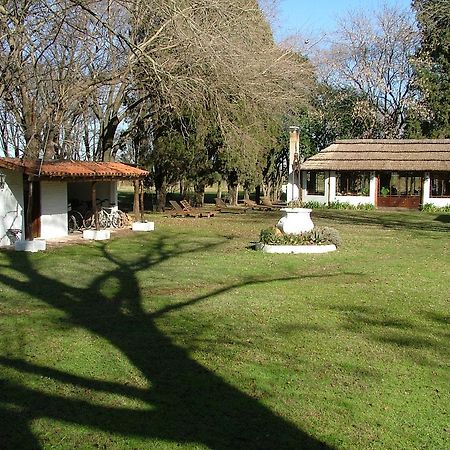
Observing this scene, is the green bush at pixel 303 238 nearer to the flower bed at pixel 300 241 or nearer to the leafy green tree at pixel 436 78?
the flower bed at pixel 300 241

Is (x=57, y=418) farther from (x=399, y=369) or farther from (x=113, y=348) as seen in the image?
(x=399, y=369)

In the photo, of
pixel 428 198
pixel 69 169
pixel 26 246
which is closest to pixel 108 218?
pixel 69 169

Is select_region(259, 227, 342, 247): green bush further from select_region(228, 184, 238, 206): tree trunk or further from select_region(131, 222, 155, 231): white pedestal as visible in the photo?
select_region(228, 184, 238, 206): tree trunk

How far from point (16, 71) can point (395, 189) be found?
2906 centimetres

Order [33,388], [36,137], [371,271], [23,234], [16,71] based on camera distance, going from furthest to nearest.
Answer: [36,137] < [23,234] < [16,71] < [371,271] < [33,388]

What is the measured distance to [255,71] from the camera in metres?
23.4

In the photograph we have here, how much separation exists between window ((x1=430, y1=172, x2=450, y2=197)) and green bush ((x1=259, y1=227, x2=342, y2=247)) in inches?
906

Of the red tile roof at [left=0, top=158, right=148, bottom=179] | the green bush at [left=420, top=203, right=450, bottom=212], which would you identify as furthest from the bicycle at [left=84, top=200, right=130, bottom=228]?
the green bush at [left=420, top=203, right=450, bottom=212]

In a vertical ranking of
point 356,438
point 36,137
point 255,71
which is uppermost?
point 255,71

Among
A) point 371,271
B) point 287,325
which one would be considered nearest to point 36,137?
point 371,271

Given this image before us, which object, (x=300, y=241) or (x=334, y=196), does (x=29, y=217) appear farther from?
(x=334, y=196)

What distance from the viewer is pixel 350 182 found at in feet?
135

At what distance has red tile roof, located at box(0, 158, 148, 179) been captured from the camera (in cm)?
1834

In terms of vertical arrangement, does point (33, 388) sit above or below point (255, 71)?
below
